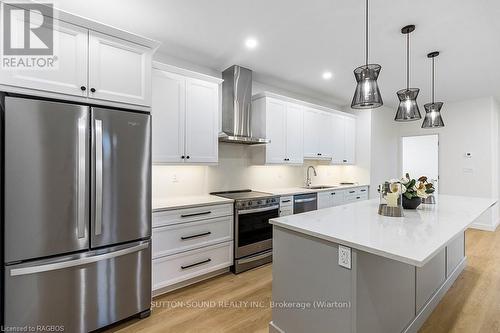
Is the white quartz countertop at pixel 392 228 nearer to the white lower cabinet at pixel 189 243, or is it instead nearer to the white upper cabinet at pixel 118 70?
the white lower cabinet at pixel 189 243

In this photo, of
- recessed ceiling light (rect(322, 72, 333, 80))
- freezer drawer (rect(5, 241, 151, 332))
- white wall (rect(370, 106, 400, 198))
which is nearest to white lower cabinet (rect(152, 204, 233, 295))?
freezer drawer (rect(5, 241, 151, 332))

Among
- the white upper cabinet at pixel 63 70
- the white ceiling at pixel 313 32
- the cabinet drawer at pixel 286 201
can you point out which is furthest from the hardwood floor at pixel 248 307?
the white ceiling at pixel 313 32

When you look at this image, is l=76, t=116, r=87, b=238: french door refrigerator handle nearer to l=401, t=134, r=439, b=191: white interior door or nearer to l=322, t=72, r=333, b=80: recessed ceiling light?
l=322, t=72, r=333, b=80: recessed ceiling light

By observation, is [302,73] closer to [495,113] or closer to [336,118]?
[336,118]

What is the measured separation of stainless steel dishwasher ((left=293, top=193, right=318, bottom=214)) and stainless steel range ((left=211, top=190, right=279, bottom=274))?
1.42ft

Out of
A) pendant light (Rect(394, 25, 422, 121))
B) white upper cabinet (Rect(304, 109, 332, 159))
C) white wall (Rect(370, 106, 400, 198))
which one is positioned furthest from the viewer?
white wall (Rect(370, 106, 400, 198))

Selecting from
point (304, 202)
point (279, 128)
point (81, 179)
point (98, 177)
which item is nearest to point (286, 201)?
point (304, 202)

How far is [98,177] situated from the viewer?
187 cm

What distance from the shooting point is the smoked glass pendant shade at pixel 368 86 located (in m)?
1.87

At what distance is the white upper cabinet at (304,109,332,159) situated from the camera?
4.35 m

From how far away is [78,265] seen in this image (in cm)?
179

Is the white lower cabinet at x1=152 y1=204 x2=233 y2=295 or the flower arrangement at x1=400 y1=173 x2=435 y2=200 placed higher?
the flower arrangement at x1=400 y1=173 x2=435 y2=200

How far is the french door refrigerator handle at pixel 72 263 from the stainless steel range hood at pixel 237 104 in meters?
1.84

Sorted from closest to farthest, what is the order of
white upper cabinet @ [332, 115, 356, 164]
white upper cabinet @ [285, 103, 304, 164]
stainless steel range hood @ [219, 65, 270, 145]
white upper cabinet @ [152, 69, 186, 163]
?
white upper cabinet @ [152, 69, 186, 163] < stainless steel range hood @ [219, 65, 270, 145] < white upper cabinet @ [285, 103, 304, 164] < white upper cabinet @ [332, 115, 356, 164]
